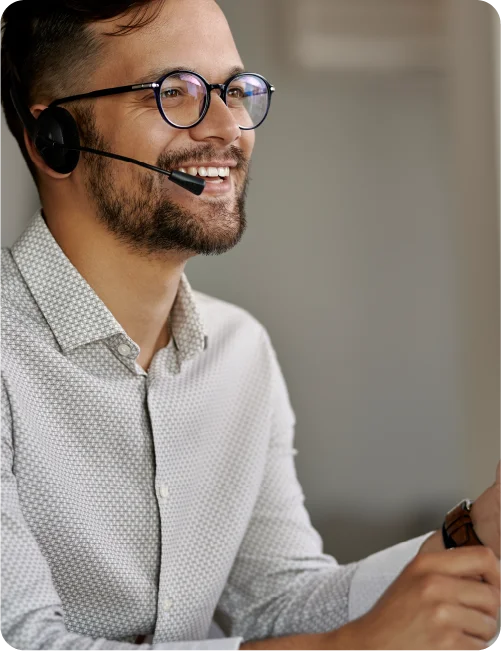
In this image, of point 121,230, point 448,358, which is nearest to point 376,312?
point 448,358

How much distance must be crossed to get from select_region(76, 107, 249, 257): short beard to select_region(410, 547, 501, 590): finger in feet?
1.68

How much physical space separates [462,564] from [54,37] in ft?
3.04

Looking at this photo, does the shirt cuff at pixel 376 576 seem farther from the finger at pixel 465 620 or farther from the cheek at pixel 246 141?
the cheek at pixel 246 141

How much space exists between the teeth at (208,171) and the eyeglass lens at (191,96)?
0.06 meters

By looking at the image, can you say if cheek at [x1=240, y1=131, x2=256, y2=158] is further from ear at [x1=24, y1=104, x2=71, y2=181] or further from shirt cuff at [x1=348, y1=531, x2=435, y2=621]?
shirt cuff at [x1=348, y1=531, x2=435, y2=621]

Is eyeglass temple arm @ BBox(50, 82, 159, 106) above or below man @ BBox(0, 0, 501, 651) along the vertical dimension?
above

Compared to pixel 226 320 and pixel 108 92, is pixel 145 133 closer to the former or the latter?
pixel 108 92

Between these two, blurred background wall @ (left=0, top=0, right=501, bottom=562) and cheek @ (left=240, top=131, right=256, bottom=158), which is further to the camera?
blurred background wall @ (left=0, top=0, right=501, bottom=562)

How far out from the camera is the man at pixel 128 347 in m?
1.07

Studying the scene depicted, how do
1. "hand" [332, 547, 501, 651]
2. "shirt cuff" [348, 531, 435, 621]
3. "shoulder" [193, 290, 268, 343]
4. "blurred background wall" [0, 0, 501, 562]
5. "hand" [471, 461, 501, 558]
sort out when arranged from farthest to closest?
1. "blurred background wall" [0, 0, 501, 562]
2. "shoulder" [193, 290, 268, 343]
3. "shirt cuff" [348, 531, 435, 621]
4. "hand" [471, 461, 501, 558]
5. "hand" [332, 547, 501, 651]

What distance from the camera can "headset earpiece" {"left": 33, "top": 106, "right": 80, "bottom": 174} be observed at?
1.13m

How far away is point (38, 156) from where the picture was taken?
1.21 m

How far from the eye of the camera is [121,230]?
3.86ft

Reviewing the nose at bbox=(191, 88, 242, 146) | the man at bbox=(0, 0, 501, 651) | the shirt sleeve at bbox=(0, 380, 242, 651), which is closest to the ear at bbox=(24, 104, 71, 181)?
the man at bbox=(0, 0, 501, 651)
